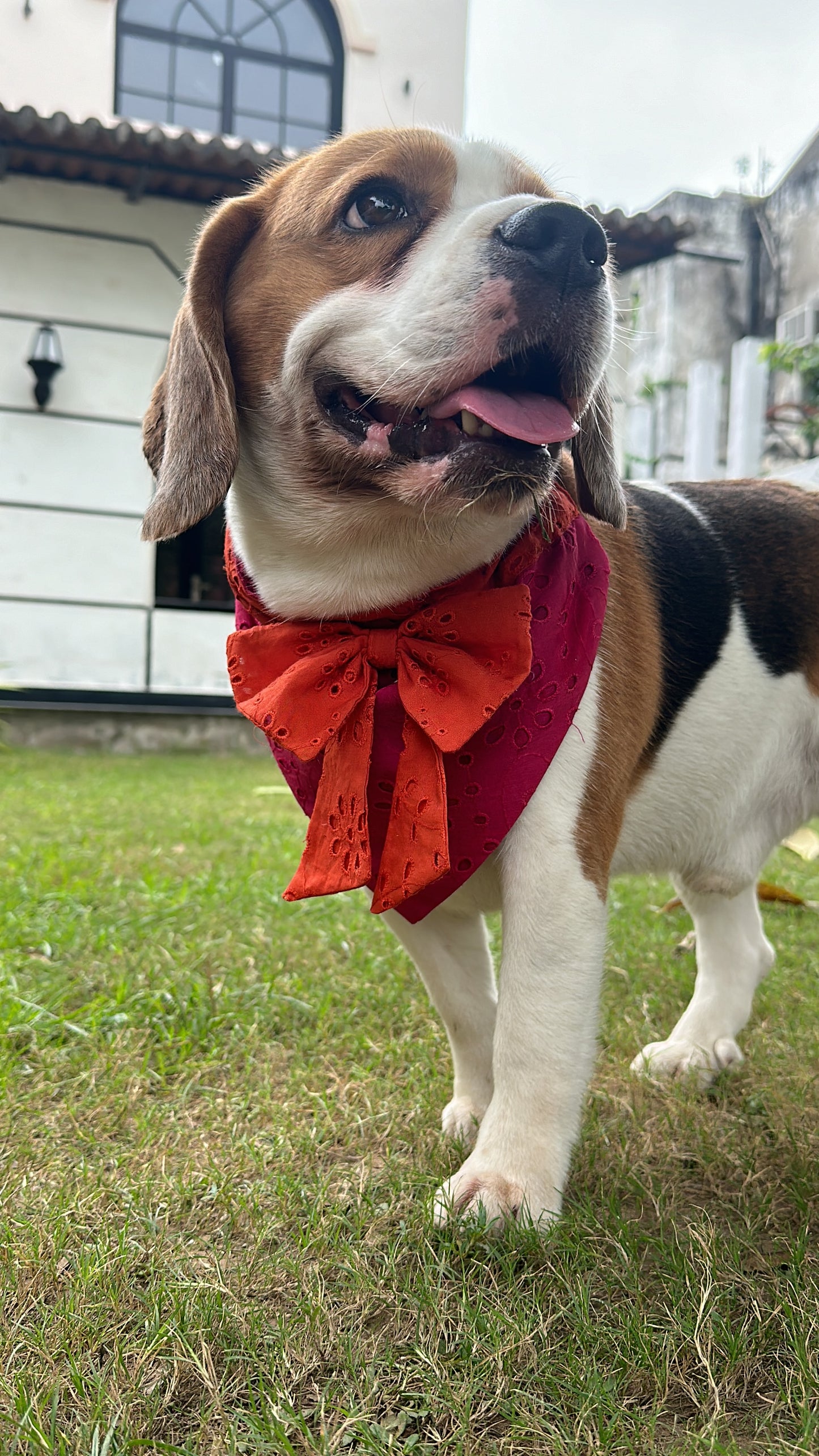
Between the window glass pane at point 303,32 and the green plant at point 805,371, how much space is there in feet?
16.5

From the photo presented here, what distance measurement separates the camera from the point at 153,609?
355 inches

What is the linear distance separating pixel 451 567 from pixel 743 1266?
3.78ft

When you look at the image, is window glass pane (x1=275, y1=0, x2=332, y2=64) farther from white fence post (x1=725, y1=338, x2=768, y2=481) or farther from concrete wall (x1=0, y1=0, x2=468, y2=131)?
white fence post (x1=725, y1=338, x2=768, y2=481)

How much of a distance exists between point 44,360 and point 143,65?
3291 millimetres

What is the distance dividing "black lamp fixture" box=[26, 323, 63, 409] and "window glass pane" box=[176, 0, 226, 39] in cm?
330

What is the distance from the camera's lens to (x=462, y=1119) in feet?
6.61

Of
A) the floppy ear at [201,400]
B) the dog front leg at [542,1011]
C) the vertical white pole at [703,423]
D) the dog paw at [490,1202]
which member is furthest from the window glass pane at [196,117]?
the dog paw at [490,1202]

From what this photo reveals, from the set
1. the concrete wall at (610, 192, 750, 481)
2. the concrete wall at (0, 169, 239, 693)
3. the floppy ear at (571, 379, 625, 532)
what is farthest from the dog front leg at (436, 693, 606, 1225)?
the concrete wall at (610, 192, 750, 481)

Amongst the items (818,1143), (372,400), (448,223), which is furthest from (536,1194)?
(448,223)

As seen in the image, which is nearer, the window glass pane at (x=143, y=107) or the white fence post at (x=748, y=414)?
the white fence post at (x=748, y=414)

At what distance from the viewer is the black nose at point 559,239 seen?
152cm

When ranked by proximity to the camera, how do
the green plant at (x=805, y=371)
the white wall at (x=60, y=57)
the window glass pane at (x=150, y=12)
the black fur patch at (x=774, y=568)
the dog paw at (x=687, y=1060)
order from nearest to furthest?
the black fur patch at (x=774, y=568) → the dog paw at (x=687, y=1060) → the white wall at (x=60, y=57) → the window glass pane at (x=150, y=12) → the green plant at (x=805, y=371)

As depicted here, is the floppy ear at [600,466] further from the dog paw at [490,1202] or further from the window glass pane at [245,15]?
the window glass pane at [245,15]

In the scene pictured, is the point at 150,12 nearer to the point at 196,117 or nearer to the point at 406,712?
the point at 196,117
